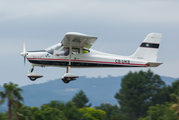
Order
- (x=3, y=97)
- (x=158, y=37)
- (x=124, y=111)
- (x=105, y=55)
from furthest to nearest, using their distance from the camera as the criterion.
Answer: (x=124, y=111)
(x=3, y=97)
(x=158, y=37)
(x=105, y=55)

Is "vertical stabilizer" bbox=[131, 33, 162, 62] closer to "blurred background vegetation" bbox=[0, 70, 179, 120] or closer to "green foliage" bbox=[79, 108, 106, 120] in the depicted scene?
"blurred background vegetation" bbox=[0, 70, 179, 120]

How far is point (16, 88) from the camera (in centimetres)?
2456

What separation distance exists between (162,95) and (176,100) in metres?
46.5

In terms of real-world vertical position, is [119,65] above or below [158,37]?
below

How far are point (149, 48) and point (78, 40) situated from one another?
547 cm

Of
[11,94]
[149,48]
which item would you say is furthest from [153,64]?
[11,94]

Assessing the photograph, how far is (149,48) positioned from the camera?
19.6 m

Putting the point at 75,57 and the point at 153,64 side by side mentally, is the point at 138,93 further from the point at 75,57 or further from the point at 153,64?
the point at 75,57

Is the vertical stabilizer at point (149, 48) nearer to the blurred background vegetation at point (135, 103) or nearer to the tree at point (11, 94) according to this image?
the tree at point (11, 94)

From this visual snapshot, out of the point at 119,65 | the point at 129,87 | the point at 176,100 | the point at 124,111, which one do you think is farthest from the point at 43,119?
the point at 129,87

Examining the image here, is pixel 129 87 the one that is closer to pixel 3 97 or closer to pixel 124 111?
pixel 124 111

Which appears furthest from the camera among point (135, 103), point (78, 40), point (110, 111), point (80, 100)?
point (80, 100)

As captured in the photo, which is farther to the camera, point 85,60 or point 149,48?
point 149,48

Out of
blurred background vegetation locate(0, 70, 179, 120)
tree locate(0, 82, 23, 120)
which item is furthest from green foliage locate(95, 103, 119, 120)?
tree locate(0, 82, 23, 120)
